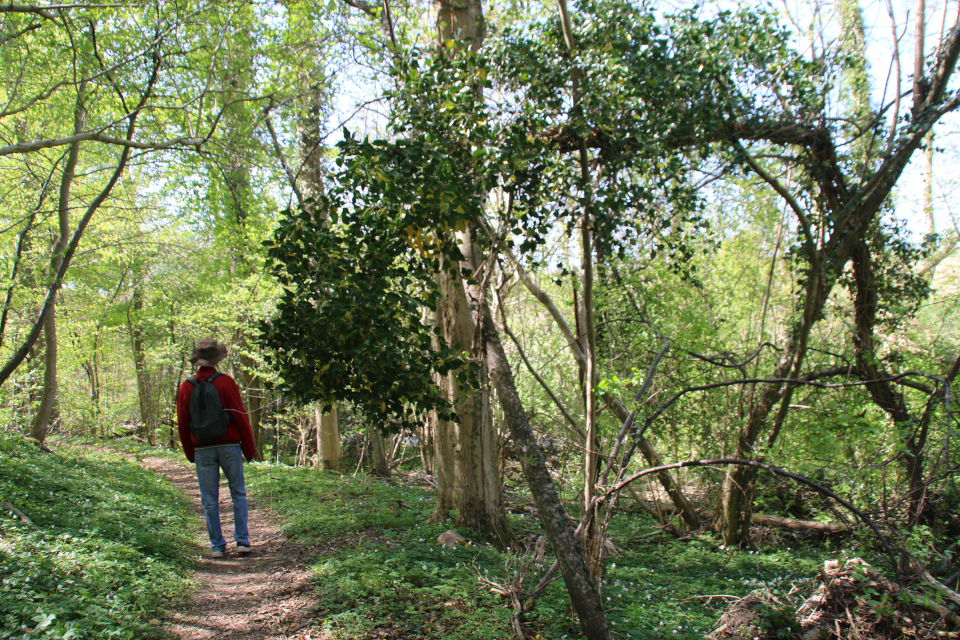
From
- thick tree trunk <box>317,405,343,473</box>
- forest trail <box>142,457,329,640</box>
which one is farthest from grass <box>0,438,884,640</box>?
thick tree trunk <box>317,405,343,473</box>

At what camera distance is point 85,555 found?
3869mm

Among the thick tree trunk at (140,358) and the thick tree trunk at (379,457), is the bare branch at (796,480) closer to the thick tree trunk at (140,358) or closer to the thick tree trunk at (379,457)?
the thick tree trunk at (379,457)

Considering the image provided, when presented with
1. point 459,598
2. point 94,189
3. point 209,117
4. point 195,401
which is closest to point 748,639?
point 459,598

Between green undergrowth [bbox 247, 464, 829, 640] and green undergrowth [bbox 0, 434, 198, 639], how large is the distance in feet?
3.43

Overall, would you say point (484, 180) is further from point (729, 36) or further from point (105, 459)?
point (105, 459)

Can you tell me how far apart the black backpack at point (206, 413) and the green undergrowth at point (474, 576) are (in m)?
1.38

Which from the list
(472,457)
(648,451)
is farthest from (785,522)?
(472,457)

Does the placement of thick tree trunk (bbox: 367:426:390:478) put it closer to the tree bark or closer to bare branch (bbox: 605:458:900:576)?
the tree bark

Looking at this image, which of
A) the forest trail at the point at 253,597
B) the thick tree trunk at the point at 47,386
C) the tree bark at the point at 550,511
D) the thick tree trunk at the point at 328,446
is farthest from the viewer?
the thick tree trunk at the point at 328,446

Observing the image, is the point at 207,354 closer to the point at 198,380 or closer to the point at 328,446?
the point at 198,380

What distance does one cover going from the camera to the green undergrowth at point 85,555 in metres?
2.87

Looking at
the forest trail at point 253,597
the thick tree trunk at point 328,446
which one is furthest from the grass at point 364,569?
the thick tree trunk at point 328,446

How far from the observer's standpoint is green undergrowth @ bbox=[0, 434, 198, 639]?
2.87 meters

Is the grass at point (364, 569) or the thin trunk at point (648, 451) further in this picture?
the thin trunk at point (648, 451)
